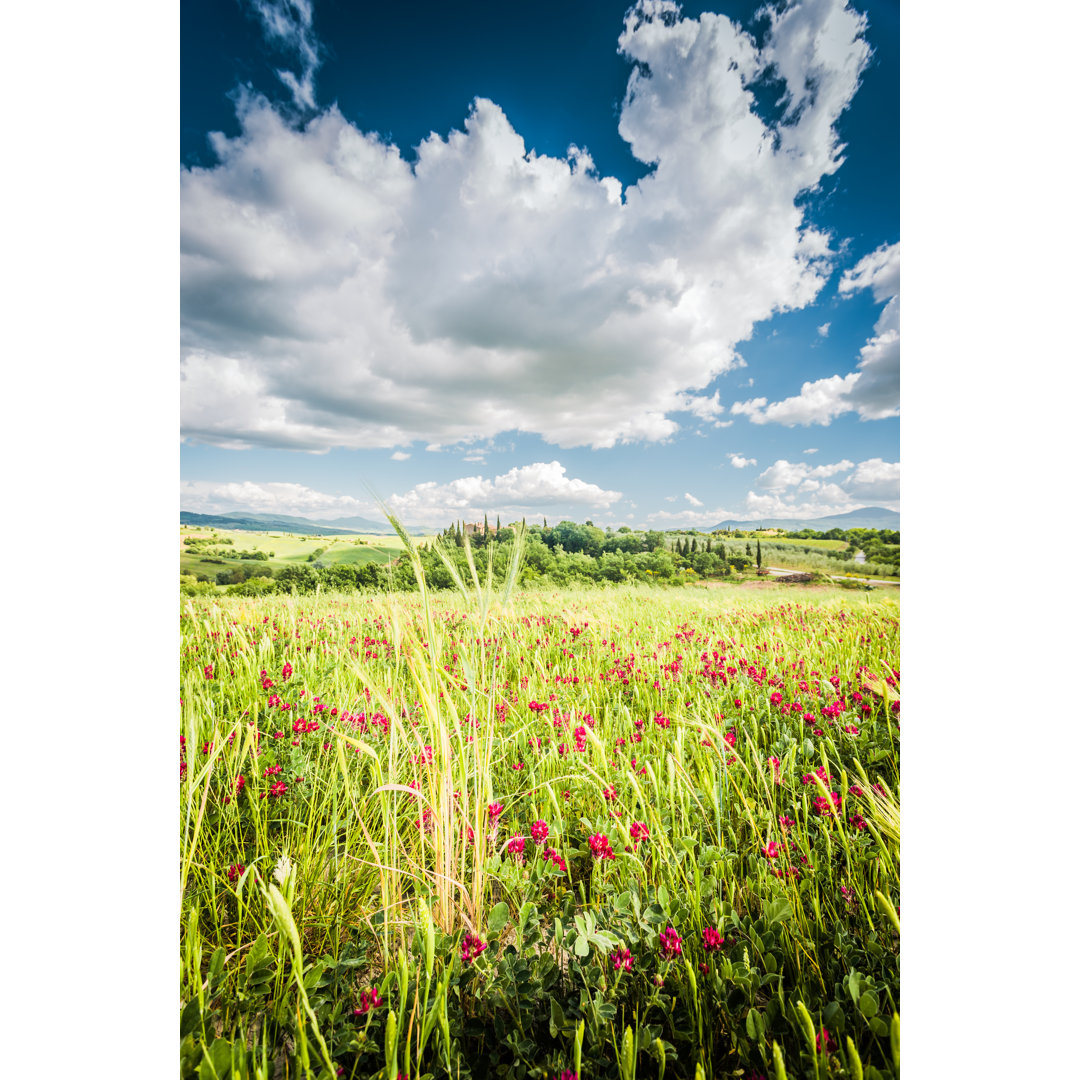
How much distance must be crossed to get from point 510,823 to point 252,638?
5.77 feet

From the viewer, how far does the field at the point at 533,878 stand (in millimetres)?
709

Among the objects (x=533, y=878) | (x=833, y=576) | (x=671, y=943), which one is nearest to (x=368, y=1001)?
(x=533, y=878)

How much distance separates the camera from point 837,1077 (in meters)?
0.66

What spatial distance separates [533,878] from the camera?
104 cm

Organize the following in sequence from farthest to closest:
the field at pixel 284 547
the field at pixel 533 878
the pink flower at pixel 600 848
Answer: the field at pixel 284 547 < the pink flower at pixel 600 848 < the field at pixel 533 878

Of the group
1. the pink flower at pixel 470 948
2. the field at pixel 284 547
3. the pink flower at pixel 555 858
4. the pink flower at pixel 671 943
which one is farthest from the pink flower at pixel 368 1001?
the field at pixel 284 547

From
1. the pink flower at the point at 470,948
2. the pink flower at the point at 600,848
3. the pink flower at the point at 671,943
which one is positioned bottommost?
the pink flower at the point at 470,948

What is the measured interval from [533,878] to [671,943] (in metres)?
0.34

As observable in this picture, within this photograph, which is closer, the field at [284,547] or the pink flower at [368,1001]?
the pink flower at [368,1001]

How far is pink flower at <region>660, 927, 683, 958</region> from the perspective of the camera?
811 mm

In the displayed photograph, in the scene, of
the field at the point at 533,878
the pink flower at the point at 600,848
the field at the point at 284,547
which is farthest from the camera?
the field at the point at 284,547

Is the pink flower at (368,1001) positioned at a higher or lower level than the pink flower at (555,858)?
lower

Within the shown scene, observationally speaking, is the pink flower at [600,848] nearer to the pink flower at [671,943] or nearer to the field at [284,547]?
the pink flower at [671,943]
